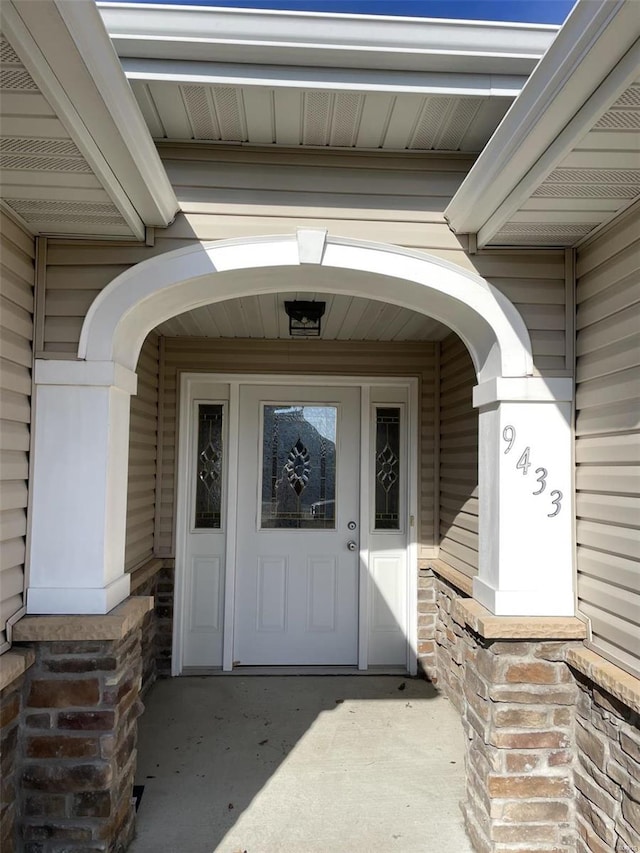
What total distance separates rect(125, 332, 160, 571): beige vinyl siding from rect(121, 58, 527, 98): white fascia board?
5.39 ft

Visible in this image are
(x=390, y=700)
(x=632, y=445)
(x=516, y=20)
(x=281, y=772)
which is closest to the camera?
(x=632, y=445)

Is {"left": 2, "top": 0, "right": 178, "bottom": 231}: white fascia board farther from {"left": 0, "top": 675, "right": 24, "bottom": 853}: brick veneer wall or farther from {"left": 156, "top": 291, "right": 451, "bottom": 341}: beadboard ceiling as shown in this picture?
{"left": 0, "top": 675, "right": 24, "bottom": 853}: brick veneer wall

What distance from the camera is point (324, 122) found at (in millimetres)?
1966

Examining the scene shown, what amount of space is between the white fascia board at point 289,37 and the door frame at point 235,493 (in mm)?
2031

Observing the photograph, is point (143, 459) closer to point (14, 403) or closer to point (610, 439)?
point (14, 403)

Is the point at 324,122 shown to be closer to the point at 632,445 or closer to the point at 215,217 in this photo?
the point at 215,217

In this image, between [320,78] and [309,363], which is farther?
[309,363]

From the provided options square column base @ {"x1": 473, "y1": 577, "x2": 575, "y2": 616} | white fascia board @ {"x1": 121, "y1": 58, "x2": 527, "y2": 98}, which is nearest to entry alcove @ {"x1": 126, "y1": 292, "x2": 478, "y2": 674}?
square column base @ {"x1": 473, "y1": 577, "x2": 575, "y2": 616}

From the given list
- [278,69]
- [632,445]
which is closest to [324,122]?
[278,69]

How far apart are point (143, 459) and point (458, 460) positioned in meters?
1.88

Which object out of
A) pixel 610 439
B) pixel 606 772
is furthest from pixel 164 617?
pixel 610 439

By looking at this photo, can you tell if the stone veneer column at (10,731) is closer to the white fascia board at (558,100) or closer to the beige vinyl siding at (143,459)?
the beige vinyl siding at (143,459)

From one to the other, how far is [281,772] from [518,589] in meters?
1.43

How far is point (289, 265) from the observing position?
2.05 meters
